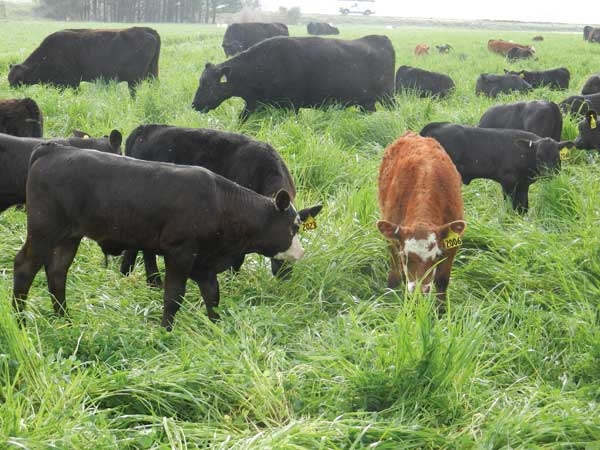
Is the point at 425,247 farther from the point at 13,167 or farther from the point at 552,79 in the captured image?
the point at 552,79

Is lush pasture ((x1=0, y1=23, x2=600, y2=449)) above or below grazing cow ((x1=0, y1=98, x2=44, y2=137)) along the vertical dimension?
below

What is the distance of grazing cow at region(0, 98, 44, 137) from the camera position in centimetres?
752

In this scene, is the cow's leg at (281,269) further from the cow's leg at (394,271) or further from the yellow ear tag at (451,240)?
the yellow ear tag at (451,240)

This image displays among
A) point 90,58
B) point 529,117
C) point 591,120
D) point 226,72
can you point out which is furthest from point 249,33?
point 591,120

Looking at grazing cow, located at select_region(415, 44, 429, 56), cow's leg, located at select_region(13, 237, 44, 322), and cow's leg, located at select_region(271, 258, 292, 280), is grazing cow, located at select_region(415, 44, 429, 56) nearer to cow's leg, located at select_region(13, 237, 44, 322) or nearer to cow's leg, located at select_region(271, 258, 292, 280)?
cow's leg, located at select_region(271, 258, 292, 280)

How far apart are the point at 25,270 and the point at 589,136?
707 centimetres

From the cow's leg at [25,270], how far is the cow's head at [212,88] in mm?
6248

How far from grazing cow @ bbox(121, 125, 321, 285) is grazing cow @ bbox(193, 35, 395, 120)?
4.23 meters

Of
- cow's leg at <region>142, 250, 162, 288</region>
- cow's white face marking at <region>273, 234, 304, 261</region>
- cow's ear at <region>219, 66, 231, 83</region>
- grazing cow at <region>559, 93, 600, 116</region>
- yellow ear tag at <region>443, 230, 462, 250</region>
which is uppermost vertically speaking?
cow's ear at <region>219, 66, 231, 83</region>

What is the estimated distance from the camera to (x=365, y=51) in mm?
12242

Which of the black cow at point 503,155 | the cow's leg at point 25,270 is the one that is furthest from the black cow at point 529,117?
the cow's leg at point 25,270

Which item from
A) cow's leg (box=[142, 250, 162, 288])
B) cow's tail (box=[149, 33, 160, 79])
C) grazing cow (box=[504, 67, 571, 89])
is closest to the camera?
cow's leg (box=[142, 250, 162, 288])

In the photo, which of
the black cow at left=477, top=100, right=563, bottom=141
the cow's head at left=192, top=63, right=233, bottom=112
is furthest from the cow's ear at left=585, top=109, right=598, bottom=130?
the cow's head at left=192, top=63, right=233, bottom=112

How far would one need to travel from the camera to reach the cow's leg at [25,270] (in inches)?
178
